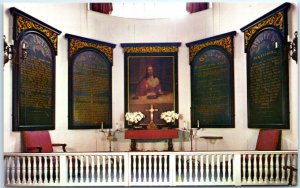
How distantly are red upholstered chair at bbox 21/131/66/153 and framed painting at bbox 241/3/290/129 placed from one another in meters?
3.08

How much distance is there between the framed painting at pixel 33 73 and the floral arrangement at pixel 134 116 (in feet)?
4.54

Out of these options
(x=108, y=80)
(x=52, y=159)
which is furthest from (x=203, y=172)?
(x=108, y=80)

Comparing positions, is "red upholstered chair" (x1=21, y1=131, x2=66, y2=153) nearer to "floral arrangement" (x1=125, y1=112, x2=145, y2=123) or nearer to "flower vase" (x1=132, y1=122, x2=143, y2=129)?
"floral arrangement" (x1=125, y1=112, x2=145, y2=123)

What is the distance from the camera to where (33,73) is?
5930 mm

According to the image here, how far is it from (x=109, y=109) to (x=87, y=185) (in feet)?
7.92

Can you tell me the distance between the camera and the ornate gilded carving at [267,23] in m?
5.59

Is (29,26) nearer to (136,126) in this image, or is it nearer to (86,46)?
(86,46)

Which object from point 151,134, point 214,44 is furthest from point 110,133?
point 214,44

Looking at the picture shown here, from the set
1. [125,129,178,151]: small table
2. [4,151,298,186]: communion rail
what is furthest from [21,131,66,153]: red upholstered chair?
[125,129,178,151]: small table

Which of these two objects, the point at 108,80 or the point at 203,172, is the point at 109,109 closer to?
the point at 108,80

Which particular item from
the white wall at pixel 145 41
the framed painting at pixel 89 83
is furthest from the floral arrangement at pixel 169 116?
the framed painting at pixel 89 83

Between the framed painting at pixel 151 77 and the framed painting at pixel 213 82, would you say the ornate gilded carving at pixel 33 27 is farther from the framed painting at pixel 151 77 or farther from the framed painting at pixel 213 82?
the framed painting at pixel 213 82

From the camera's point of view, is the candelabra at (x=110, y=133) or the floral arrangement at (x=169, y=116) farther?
the floral arrangement at (x=169, y=116)

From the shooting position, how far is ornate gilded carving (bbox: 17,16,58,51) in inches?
223
